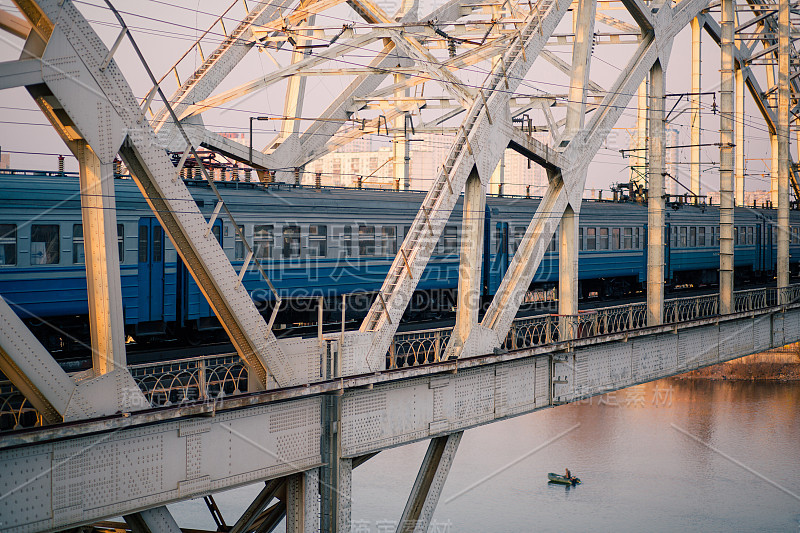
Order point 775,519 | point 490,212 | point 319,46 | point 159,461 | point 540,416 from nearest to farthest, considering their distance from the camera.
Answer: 1. point 159,461
2. point 319,46
3. point 490,212
4. point 775,519
5. point 540,416

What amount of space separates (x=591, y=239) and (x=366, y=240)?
10.7m

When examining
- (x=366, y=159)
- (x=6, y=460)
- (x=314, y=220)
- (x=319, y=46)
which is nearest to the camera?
(x=6, y=460)

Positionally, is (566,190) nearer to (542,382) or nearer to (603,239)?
(542,382)

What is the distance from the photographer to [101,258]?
9.23m

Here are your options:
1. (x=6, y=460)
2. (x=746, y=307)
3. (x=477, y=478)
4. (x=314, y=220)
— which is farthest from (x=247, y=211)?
(x=477, y=478)

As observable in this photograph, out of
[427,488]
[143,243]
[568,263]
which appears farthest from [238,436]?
[568,263]

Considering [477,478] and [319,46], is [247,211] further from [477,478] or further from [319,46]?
[477,478]

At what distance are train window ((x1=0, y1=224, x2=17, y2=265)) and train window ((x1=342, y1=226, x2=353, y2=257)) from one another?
772 centimetres

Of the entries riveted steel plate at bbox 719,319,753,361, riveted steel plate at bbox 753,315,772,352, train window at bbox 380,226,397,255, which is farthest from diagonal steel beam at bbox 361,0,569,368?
riveted steel plate at bbox 753,315,772,352

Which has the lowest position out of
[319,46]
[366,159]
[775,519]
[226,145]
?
[775,519]

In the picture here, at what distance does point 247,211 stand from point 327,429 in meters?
7.89

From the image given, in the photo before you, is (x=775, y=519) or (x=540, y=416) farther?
(x=540, y=416)

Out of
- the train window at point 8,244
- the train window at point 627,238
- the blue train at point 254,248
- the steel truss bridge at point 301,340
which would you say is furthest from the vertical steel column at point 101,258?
the train window at point 627,238

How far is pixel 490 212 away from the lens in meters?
25.1
